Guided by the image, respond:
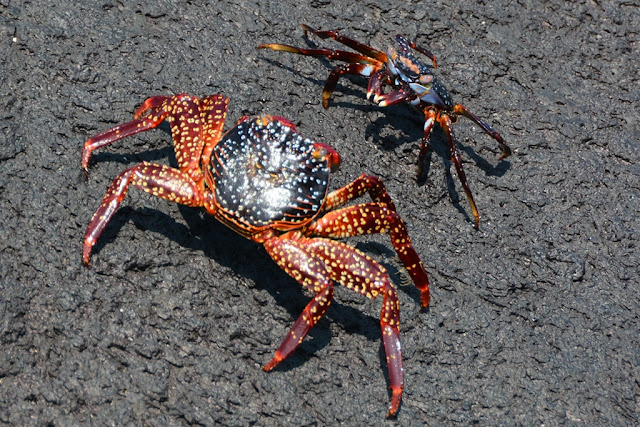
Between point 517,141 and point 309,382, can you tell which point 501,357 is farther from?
point 517,141

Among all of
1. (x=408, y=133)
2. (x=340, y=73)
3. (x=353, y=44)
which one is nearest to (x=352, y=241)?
(x=408, y=133)

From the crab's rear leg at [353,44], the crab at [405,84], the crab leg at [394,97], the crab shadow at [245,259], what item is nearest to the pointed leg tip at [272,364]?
the crab shadow at [245,259]

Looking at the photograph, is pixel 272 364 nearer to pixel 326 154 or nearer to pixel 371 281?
pixel 371 281

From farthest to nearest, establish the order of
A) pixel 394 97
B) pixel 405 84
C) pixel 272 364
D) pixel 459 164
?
pixel 405 84, pixel 394 97, pixel 459 164, pixel 272 364

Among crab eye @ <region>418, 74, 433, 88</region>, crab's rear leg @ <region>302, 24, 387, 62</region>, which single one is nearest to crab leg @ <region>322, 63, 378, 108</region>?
crab's rear leg @ <region>302, 24, 387, 62</region>

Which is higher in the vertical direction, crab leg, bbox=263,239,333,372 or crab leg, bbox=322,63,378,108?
crab leg, bbox=322,63,378,108

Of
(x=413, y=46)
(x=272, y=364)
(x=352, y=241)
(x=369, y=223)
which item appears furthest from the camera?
(x=413, y=46)

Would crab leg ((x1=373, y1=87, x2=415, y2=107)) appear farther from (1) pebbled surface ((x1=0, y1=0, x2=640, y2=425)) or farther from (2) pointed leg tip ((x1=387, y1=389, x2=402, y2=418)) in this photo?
(2) pointed leg tip ((x1=387, y1=389, x2=402, y2=418))
